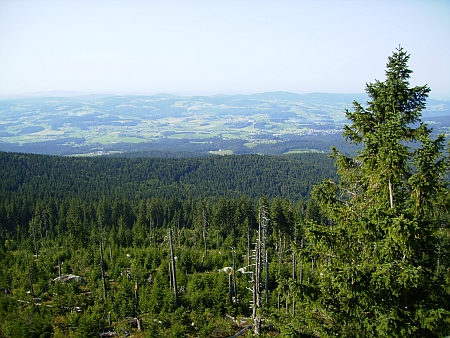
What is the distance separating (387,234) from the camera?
793 cm

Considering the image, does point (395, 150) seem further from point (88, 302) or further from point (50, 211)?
point (50, 211)

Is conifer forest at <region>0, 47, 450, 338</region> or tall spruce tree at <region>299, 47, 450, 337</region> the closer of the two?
tall spruce tree at <region>299, 47, 450, 337</region>

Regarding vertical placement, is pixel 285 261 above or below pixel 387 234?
below

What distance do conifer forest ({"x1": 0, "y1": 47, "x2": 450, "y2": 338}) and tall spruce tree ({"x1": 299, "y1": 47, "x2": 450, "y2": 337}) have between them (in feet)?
0.10

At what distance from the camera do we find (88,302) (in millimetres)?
30578

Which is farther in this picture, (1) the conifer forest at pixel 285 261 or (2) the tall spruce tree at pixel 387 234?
(1) the conifer forest at pixel 285 261

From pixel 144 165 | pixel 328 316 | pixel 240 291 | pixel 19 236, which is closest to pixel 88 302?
pixel 240 291

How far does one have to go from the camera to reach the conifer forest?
26.2ft

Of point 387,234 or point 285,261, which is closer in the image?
point 387,234

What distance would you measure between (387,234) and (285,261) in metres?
40.4

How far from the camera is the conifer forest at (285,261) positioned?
800 centimetres

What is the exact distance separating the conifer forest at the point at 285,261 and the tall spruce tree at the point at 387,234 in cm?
3

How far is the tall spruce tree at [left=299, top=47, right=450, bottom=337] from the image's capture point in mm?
7719

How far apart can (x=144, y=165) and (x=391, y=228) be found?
13288cm
